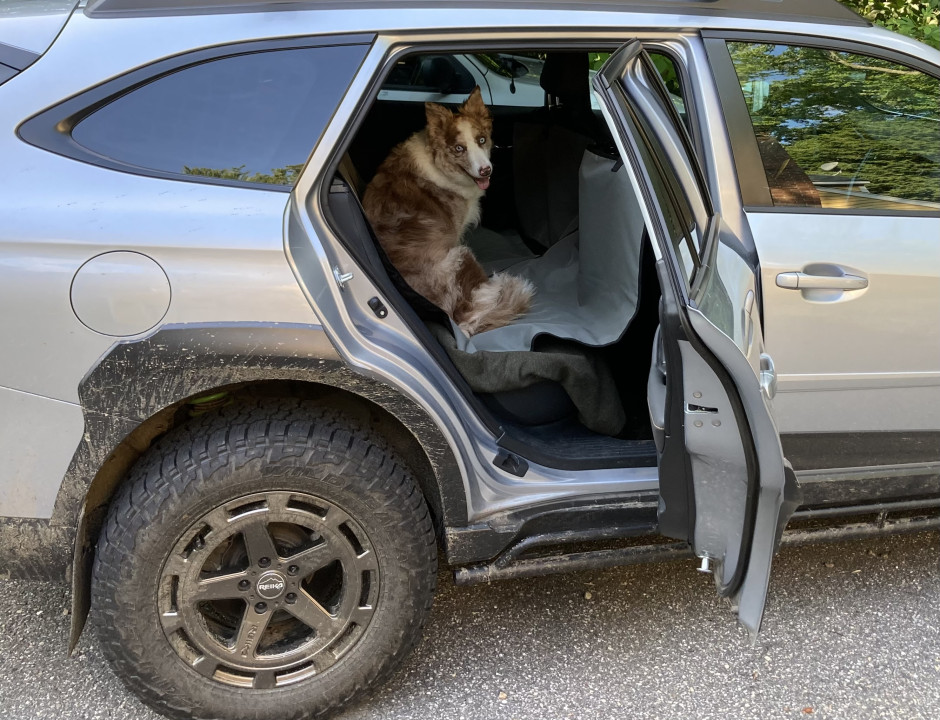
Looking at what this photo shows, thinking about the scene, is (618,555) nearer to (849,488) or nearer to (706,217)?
(849,488)

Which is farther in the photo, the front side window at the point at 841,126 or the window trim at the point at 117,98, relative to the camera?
the front side window at the point at 841,126

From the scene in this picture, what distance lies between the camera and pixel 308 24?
1960mm

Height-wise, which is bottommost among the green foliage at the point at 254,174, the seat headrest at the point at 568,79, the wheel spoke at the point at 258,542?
the wheel spoke at the point at 258,542

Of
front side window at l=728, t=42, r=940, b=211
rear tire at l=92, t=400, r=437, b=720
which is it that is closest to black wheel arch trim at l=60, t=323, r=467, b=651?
rear tire at l=92, t=400, r=437, b=720

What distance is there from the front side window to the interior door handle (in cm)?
25

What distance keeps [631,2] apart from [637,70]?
1.20 ft

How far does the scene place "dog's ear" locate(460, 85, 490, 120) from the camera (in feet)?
11.4

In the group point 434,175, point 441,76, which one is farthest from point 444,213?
point 441,76

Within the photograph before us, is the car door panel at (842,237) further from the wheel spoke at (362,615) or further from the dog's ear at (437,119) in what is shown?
the dog's ear at (437,119)

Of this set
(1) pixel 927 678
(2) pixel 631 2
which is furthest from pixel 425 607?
(2) pixel 631 2

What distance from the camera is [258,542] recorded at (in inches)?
79.4

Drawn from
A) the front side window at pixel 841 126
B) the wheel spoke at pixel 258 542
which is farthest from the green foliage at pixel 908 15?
the wheel spoke at pixel 258 542

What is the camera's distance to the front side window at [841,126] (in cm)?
233

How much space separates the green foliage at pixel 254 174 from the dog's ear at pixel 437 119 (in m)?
1.64
